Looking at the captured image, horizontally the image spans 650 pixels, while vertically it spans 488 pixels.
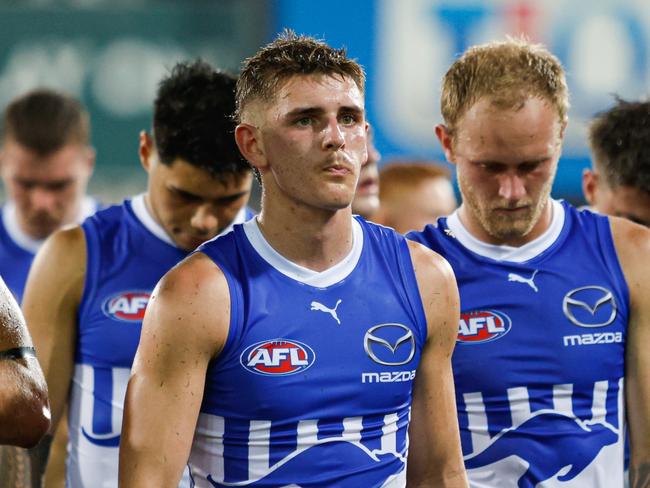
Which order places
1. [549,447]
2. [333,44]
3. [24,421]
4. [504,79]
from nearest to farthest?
[24,421] < [549,447] < [504,79] < [333,44]

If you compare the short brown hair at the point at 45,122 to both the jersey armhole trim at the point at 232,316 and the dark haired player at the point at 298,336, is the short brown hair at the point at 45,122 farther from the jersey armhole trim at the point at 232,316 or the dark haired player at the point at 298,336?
the jersey armhole trim at the point at 232,316

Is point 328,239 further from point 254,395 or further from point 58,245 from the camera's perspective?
point 58,245

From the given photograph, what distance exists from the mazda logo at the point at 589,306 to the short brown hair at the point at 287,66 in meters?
0.83

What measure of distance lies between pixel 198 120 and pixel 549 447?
135cm

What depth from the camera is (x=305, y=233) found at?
2.94 meters

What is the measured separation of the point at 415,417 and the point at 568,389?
1.64 ft

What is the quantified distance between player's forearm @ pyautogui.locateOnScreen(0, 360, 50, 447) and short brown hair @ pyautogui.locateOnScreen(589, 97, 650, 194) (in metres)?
2.14

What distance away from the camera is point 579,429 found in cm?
332

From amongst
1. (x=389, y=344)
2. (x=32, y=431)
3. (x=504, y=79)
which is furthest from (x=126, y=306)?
(x=32, y=431)

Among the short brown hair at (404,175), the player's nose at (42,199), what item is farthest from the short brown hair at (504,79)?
the short brown hair at (404,175)

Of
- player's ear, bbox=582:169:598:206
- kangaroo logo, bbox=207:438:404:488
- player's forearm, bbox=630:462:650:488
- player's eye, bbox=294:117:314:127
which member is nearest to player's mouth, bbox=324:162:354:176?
player's eye, bbox=294:117:314:127

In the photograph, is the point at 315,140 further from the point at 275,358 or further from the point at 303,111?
the point at 275,358

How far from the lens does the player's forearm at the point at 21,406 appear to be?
2297mm

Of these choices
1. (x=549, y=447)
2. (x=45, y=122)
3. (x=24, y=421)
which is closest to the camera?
(x=24, y=421)
